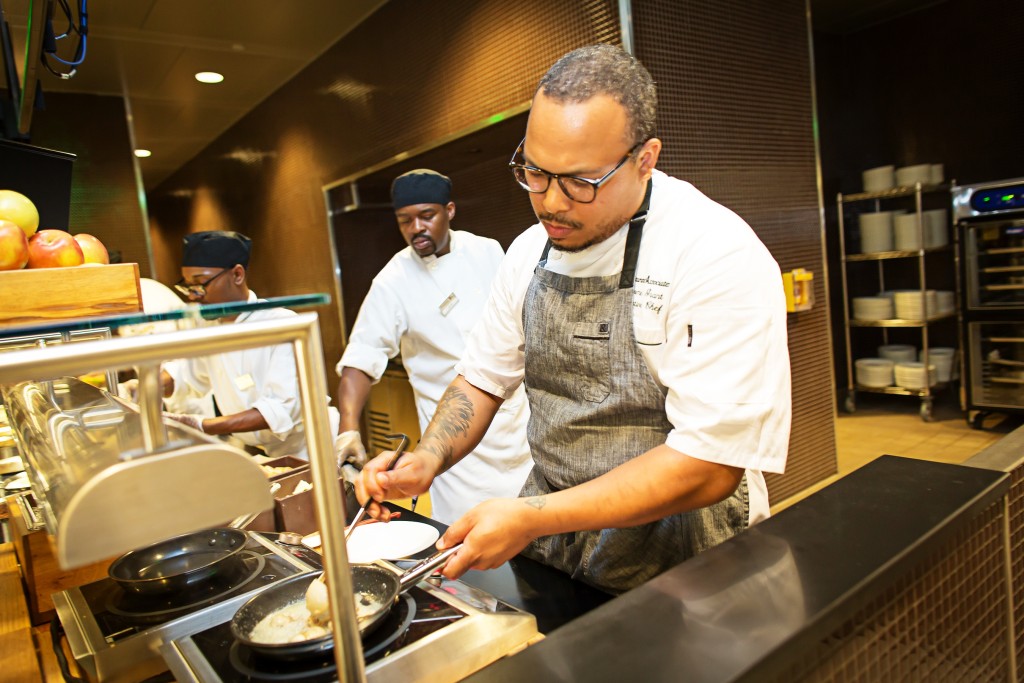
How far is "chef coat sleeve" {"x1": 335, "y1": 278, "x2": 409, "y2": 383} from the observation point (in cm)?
280

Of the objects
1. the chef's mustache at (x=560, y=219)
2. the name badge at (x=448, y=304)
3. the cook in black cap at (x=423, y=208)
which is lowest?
the name badge at (x=448, y=304)

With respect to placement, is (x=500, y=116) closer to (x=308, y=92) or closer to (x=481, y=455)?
(x=481, y=455)

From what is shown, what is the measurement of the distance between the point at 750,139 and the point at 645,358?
8.10ft

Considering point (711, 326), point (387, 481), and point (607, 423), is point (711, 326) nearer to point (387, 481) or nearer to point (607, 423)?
point (607, 423)

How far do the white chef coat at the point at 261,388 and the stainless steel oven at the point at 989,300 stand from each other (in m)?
4.62

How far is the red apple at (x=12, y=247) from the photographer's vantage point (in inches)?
45.1

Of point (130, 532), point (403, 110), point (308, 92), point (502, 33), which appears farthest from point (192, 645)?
point (308, 92)

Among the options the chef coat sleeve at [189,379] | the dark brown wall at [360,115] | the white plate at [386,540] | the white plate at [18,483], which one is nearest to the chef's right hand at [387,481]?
the white plate at [386,540]

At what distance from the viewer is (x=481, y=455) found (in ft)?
8.96

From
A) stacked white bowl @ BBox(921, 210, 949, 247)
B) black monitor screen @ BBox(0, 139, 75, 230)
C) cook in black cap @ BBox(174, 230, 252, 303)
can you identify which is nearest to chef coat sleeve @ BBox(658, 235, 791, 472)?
black monitor screen @ BBox(0, 139, 75, 230)

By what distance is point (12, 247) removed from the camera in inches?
45.4

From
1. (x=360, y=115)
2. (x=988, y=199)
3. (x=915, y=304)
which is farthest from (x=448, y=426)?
(x=915, y=304)

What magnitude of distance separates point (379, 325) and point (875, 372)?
448cm

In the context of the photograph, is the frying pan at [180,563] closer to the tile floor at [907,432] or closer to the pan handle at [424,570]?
the pan handle at [424,570]
